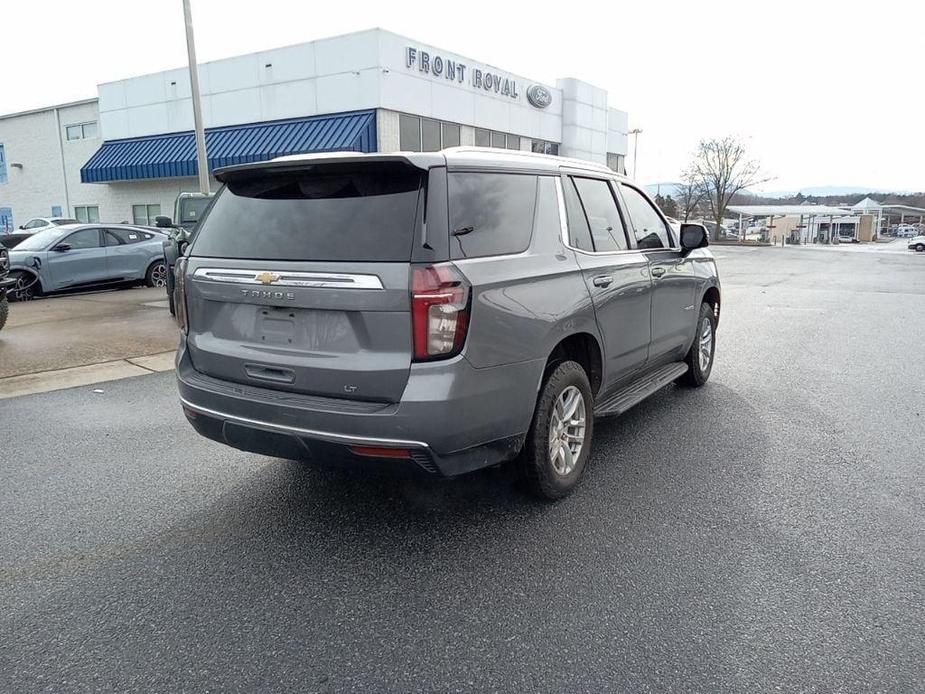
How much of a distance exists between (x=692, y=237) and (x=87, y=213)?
34.1m

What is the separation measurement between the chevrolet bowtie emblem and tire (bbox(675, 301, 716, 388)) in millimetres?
3921

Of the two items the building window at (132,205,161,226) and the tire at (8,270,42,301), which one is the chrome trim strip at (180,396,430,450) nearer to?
the tire at (8,270,42,301)

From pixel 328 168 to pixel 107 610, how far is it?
84.5 inches

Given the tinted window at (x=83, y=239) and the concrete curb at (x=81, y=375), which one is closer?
the concrete curb at (x=81, y=375)

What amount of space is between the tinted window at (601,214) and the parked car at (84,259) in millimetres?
11156

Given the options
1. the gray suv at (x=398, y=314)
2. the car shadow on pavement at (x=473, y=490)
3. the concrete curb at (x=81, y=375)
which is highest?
the gray suv at (x=398, y=314)

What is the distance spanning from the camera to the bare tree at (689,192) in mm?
71312

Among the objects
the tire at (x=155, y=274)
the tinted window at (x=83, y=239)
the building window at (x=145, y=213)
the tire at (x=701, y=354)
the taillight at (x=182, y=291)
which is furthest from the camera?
the building window at (x=145, y=213)

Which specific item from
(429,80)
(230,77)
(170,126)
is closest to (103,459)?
(429,80)

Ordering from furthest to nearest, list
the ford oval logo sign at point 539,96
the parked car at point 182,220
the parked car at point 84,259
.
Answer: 1. the ford oval logo sign at point 539,96
2. the parked car at point 84,259
3. the parked car at point 182,220

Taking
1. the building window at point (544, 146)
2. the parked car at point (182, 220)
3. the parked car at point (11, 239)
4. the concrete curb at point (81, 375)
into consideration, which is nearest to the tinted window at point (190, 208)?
the parked car at point (182, 220)

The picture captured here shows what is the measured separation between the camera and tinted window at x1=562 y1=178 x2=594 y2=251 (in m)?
4.07

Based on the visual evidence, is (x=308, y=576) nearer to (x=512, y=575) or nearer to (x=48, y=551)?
(x=512, y=575)

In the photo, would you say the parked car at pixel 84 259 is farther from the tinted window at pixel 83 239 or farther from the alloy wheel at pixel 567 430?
the alloy wheel at pixel 567 430
